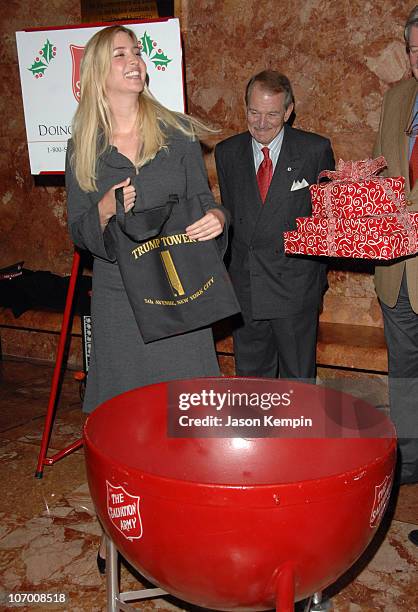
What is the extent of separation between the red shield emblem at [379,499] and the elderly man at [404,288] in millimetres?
1434

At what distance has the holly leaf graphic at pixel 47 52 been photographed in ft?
11.1

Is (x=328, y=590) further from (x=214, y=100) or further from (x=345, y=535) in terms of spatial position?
(x=214, y=100)

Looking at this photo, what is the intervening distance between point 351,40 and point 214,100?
1047mm

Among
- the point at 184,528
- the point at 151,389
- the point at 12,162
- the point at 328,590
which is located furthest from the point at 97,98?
the point at 12,162

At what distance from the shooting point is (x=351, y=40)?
14.6ft

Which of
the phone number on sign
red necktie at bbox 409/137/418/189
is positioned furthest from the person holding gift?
the phone number on sign

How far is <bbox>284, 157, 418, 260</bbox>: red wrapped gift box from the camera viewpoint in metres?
2.71

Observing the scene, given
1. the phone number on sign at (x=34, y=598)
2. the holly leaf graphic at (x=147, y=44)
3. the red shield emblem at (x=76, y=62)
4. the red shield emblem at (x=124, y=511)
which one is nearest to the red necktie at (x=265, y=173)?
the holly leaf graphic at (x=147, y=44)

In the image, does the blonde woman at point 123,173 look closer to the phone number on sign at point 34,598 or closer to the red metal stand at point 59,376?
the phone number on sign at point 34,598

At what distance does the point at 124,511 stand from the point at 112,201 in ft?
3.54

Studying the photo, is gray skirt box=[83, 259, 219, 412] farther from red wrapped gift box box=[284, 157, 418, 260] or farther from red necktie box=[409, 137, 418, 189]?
red necktie box=[409, 137, 418, 189]

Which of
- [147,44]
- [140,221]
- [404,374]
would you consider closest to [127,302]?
[140,221]

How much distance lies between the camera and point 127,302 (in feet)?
7.93

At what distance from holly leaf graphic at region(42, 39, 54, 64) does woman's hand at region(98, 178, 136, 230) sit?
1.44 metres
